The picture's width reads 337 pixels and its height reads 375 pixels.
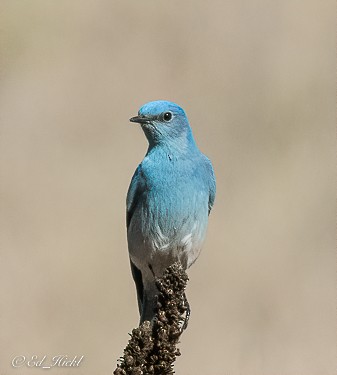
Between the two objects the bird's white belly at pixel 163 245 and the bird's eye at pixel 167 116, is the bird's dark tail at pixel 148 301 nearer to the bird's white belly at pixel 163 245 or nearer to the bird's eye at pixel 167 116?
the bird's white belly at pixel 163 245

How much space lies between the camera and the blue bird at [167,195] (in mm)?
8594

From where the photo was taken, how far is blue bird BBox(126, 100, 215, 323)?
859cm

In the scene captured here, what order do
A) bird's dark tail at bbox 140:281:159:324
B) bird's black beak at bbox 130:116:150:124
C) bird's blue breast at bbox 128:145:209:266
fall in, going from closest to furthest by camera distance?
1. bird's blue breast at bbox 128:145:209:266
2. bird's black beak at bbox 130:116:150:124
3. bird's dark tail at bbox 140:281:159:324

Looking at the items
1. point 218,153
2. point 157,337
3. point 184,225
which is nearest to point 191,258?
point 184,225

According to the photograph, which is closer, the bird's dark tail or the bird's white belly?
the bird's white belly

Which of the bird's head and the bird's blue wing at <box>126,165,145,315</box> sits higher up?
the bird's head

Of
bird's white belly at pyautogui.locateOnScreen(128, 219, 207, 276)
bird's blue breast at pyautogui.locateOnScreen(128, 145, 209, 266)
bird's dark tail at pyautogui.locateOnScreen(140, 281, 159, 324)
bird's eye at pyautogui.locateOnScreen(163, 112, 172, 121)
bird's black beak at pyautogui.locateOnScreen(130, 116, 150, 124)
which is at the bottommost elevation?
bird's dark tail at pyautogui.locateOnScreen(140, 281, 159, 324)

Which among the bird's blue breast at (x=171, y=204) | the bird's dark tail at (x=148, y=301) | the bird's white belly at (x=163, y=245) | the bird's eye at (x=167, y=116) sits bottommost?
the bird's dark tail at (x=148, y=301)

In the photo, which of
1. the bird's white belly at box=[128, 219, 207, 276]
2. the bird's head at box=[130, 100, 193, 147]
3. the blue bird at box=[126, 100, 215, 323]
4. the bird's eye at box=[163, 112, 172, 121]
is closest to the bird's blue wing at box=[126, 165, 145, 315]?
the blue bird at box=[126, 100, 215, 323]

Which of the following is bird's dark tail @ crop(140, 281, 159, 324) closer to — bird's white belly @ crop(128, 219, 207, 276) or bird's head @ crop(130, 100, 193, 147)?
bird's white belly @ crop(128, 219, 207, 276)

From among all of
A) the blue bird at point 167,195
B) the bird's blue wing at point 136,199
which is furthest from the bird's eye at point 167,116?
the bird's blue wing at point 136,199

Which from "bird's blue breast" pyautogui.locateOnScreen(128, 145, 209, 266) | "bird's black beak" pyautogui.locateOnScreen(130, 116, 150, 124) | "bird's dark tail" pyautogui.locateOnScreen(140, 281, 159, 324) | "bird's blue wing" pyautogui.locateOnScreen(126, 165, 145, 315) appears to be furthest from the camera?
"bird's dark tail" pyautogui.locateOnScreen(140, 281, 159, 324)

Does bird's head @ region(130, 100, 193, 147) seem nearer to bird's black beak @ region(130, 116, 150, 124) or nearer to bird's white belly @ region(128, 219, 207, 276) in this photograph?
bird's black beak @ region(130, 116, 150, 124)

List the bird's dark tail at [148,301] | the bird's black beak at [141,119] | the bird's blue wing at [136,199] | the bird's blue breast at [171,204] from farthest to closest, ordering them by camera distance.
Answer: the bird's dark tail at [148,301] → the bird's blue wing at [136,199] → the bird's black beak at [141,119] → the bird's blue breast at [171,204]
